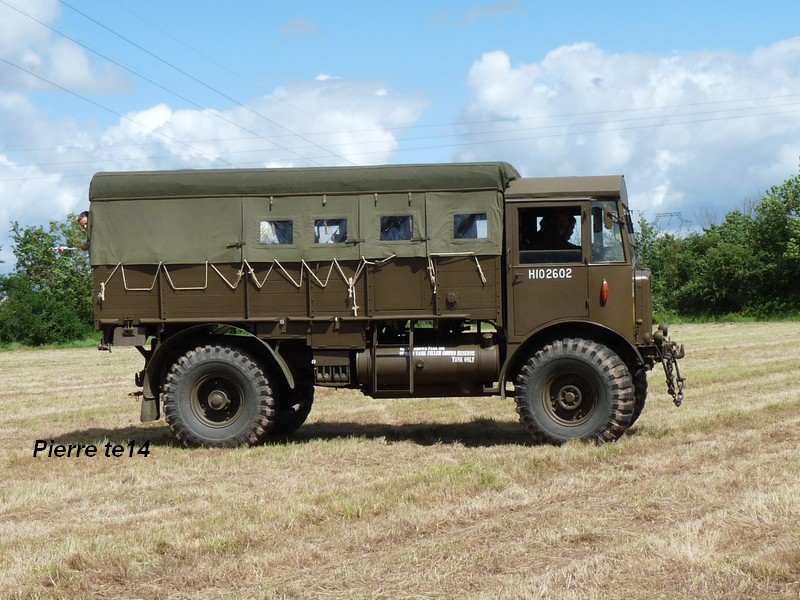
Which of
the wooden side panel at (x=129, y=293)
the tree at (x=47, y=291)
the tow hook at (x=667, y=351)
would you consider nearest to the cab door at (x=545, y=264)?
the tow hook at (x=667, y=351)

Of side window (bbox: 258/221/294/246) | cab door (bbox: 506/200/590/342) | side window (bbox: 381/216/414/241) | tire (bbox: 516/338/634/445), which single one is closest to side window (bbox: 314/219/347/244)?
side window (bbox: 258/221/294/246)

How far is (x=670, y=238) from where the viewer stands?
63.0 meters

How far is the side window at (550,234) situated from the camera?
11.2 metres

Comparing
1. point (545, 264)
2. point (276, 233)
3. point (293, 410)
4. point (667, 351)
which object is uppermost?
point (276, 233)

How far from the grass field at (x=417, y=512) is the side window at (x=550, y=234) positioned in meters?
2.12

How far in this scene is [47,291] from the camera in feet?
164

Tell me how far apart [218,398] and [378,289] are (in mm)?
2216

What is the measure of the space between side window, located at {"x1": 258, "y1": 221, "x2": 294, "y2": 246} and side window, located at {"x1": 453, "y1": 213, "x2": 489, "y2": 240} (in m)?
1.85

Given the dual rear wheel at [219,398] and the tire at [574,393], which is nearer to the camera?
the tire at [574,393]

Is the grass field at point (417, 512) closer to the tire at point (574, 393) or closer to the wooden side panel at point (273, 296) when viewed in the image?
the tire at point (574, 393)

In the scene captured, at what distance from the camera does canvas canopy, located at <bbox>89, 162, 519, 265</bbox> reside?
1121 cm

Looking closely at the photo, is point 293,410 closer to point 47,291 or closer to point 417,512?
point 417,512

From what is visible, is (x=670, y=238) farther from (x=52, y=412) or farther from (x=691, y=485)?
(x=691, y=485)

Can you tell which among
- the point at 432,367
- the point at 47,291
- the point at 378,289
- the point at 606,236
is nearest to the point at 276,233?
the point at 378,289
